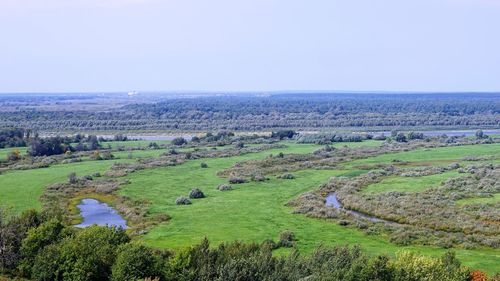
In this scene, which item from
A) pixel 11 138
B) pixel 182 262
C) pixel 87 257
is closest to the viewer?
pixel 182 262

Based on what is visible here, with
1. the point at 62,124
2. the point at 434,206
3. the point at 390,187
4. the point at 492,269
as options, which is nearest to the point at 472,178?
the point at 390,187

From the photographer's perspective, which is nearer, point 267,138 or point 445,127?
point 267,138

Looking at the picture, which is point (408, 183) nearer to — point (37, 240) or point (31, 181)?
point (37, 240)

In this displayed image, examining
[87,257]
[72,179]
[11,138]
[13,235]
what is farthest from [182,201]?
[11,138]

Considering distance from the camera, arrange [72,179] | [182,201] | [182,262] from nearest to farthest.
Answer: [182,262] → [182,201] → [72,179]

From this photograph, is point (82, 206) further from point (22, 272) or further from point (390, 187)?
point (390, 187)

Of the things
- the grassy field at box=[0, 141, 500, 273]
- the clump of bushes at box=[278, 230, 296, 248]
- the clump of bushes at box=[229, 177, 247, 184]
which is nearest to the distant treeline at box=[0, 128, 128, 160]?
the grassy field at box=[0, 141, 500, 273]

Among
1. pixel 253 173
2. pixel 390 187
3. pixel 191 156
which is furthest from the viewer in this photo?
pixel 191 156

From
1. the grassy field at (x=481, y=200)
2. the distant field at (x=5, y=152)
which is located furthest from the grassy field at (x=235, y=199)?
the distant field at (x=5, y=152)
